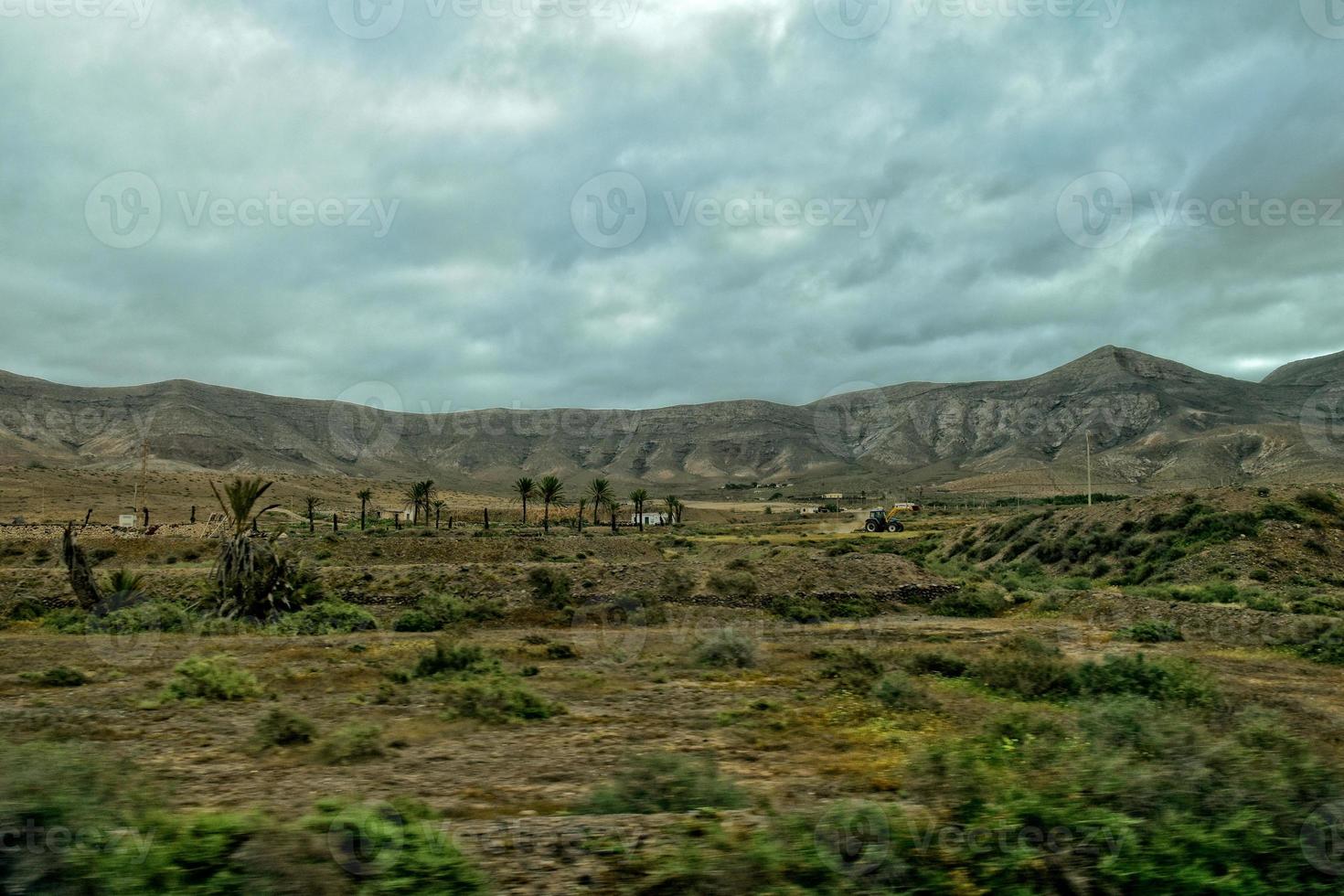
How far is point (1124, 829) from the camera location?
6043 millimetres

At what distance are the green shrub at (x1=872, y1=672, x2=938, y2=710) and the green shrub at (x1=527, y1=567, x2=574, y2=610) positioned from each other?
18585 mm

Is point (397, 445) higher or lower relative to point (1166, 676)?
higher

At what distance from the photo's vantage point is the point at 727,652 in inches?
732

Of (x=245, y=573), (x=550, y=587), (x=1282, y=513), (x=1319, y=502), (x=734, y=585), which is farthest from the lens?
(x=1319, y=502)

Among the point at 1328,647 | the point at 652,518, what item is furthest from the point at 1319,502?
the point at 652,518

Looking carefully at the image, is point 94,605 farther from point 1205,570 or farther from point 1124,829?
point 1205,570

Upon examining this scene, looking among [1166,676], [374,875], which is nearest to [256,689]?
[374,875]

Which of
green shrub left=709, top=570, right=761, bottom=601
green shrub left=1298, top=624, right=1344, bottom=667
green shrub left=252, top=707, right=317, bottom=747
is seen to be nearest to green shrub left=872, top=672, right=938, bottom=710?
green shrub left=252, top=707, right=317, bottom=747

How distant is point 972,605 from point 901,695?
70.3ft

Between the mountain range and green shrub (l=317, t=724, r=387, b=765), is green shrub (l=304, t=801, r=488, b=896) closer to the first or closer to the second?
green shrub (l=317, t=724, r=387, b=765)

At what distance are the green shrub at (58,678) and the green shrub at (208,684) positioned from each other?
2.03 m

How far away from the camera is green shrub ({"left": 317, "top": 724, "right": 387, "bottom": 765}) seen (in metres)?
9.26

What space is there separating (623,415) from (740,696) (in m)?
185

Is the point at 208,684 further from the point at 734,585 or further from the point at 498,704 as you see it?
the point at 734,585
